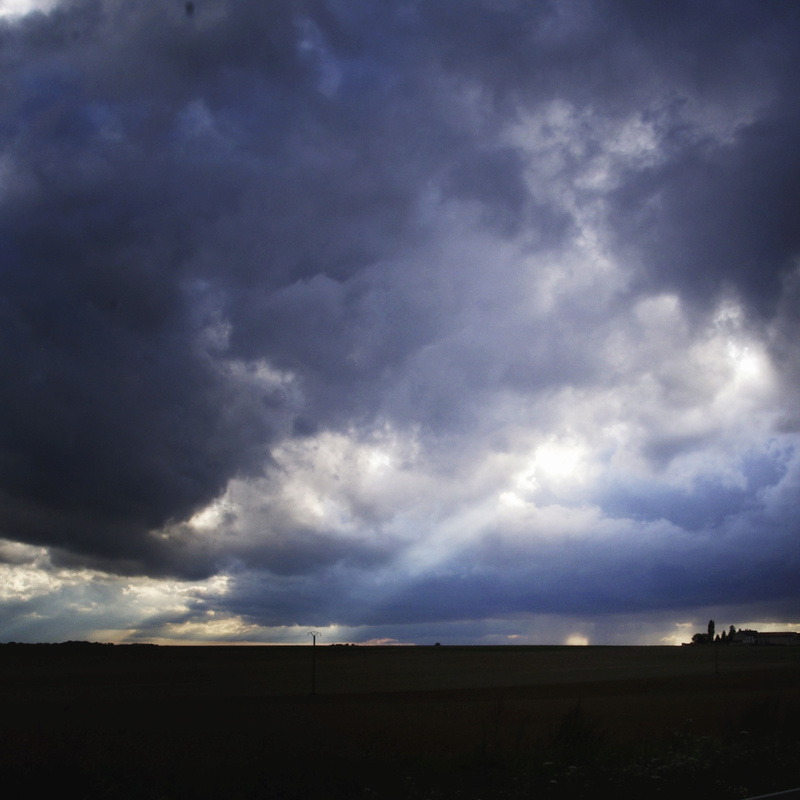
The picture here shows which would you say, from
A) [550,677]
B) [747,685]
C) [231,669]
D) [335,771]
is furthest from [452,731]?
[231,669]

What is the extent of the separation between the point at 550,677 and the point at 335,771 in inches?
3048

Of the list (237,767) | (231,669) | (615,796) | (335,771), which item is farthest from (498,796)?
(231,669)

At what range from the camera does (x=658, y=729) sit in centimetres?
2983

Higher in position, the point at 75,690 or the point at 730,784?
the point at 730,784

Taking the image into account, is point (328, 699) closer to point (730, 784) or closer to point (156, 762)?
point (156, 762)

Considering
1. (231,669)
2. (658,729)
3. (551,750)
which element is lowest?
(231,669)

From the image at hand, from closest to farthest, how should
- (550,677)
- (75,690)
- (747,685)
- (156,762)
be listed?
(156,762), (747,685), (75,690), (550,677)

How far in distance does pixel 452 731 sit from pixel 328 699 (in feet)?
93.2

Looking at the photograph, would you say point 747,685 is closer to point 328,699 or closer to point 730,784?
point 328,699

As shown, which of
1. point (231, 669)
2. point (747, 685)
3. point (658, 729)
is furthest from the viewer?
point (231, 669)

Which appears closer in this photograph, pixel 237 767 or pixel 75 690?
pixel 237 767

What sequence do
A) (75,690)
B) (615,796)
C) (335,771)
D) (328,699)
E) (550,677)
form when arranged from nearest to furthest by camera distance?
(615,796) → (335,771) → (328,699) → (75,690) → (550,677)

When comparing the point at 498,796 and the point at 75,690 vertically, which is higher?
the point at 498,796

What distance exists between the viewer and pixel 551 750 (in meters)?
21.0
